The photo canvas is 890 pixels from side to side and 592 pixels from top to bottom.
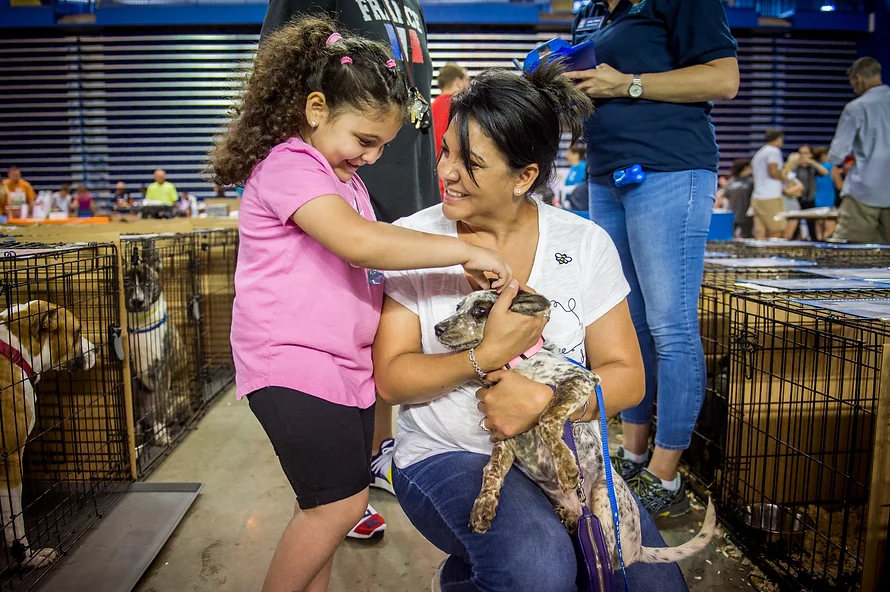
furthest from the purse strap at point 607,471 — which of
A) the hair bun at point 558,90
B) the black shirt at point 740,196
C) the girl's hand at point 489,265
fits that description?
the black shirt at point 740,196

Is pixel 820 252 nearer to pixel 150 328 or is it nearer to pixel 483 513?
pixel 483 513

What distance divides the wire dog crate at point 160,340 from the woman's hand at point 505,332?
1.70 m

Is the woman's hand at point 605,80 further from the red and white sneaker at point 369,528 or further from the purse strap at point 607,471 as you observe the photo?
the red and white sneaker at point 369,528

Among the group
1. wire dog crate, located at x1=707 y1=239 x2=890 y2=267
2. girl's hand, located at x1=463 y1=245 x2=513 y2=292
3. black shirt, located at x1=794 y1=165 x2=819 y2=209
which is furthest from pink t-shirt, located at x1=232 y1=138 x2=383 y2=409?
black shirt, located at x1=794 y1=165 x2=819 y2=209

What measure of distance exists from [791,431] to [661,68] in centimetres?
122

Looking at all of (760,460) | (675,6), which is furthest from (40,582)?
(675,6)

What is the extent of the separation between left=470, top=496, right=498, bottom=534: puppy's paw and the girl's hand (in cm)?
37

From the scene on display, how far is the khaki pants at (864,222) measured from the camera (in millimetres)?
4512

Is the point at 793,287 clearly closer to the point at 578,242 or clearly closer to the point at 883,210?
the point at 578,242

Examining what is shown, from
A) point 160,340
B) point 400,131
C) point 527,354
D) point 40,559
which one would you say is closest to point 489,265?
point 527,354

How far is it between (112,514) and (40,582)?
14.7 inches

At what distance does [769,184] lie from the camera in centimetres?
764

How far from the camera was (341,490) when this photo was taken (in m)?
1.16

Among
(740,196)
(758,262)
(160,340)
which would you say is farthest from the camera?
(740,196)
